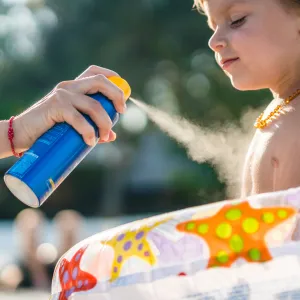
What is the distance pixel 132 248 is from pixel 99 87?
16.9 inches

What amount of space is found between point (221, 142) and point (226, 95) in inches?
393

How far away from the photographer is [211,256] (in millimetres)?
1225

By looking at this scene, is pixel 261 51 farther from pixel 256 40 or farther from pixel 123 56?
pixel 123 56

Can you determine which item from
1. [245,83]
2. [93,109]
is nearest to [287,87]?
[245,83]

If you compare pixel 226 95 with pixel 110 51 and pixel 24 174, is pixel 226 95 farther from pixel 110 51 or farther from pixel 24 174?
pixel 24 174

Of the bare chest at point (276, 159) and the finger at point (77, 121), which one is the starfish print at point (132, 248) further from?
the bare chest at point (276, 159)

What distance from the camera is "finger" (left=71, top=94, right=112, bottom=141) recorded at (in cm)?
149

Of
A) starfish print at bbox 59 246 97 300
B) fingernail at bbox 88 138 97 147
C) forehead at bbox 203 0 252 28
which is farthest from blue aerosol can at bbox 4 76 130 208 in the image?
forehead at bbox 203 0 252 28

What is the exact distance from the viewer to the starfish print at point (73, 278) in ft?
4.30

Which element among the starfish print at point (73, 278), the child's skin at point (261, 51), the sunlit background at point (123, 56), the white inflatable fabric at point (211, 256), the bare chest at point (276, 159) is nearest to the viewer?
the white inflatable fabric at point (211, 256)

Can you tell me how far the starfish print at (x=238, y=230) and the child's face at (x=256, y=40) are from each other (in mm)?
612

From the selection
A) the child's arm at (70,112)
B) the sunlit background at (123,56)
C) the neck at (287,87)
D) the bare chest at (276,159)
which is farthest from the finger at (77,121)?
the sunlit background at (123,56)

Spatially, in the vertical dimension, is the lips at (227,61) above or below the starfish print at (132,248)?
above

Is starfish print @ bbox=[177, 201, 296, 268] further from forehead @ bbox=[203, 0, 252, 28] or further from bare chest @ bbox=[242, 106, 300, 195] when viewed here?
forehead @ bbox=[203, 0, 252, 28]
